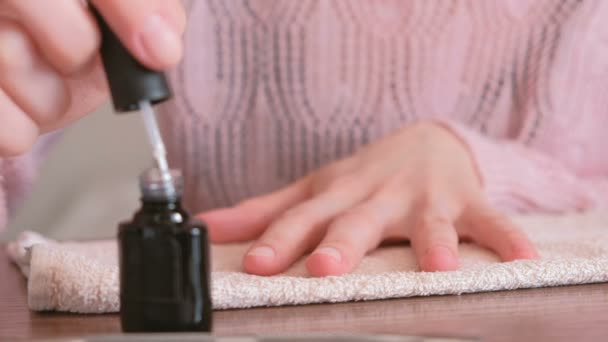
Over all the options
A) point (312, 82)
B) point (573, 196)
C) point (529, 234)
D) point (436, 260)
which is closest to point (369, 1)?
point (312, 82)

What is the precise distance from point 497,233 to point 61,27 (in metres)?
0.34

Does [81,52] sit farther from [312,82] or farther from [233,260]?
[312,82]

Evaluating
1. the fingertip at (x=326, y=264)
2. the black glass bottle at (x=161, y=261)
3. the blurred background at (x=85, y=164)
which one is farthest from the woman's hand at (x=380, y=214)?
the blurred background at (x=85, y=164)

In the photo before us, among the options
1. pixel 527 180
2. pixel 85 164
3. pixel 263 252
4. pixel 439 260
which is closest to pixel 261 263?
pixel 263 252

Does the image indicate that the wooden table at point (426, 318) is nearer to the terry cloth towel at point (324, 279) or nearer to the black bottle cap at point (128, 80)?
the terry cloth towel at point (324, 279)

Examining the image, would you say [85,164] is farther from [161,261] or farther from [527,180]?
[161,261]

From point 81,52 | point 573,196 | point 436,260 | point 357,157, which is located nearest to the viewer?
point 81,52

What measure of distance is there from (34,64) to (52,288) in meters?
0.13

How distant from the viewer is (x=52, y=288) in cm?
51

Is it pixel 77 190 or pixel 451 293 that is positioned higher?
pixel 77 190

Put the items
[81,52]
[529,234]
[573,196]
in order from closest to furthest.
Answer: [81,52] → [529,234] → [573,196]

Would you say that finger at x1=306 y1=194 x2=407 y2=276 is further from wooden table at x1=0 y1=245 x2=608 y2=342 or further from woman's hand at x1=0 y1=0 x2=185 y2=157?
woman's hand at x1=0 y1=0 x2=185 y2=157

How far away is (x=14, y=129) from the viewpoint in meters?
0.50

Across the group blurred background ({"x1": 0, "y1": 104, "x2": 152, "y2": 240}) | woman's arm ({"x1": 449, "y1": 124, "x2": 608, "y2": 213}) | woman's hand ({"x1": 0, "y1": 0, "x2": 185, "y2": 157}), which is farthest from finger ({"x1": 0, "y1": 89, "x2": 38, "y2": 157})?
blurred background ({"x1": 0, "y1": 104, "x2": 152, "y2": 240})
